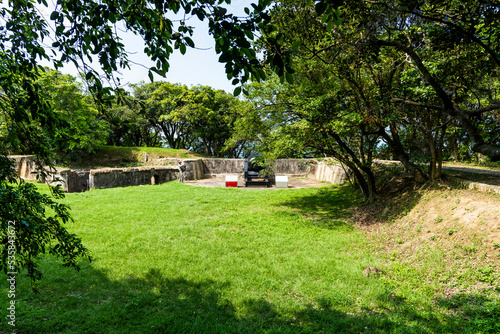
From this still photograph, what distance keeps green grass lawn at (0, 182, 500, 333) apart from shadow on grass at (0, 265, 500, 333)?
1 centimetres

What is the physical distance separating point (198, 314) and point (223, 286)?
82cm

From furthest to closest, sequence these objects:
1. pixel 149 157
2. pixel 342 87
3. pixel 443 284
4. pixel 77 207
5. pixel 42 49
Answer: pixel 149 157, pixel 77 207, pixel 342 87, pixel 443 284, pixel 42 49

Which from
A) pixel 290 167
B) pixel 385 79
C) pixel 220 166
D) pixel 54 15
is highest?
pixel 385 79

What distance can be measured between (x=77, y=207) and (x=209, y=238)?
5.75 meters

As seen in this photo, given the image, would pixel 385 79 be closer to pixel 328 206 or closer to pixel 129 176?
pixel 328 206

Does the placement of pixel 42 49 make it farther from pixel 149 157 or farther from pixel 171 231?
pixel 149 157

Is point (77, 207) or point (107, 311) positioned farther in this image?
point (77, 207)

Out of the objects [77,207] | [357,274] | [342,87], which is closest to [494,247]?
[357,274]

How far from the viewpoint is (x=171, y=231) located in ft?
24.0

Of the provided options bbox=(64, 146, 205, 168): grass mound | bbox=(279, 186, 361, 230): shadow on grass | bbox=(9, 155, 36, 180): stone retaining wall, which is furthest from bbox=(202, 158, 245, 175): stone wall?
bbox=(9, 155, 36, 180): stone retaining wall

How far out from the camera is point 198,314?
12.4ft

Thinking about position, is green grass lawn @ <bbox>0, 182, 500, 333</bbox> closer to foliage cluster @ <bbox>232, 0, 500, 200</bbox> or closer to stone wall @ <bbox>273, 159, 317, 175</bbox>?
foliage cluster @ <bbox>232, 0, 500, 200</bbox>

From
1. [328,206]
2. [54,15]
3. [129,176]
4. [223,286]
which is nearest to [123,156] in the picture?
[129,176]

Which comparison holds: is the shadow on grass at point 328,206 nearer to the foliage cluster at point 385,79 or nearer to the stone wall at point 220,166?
the foliage cluster at point 385,79
